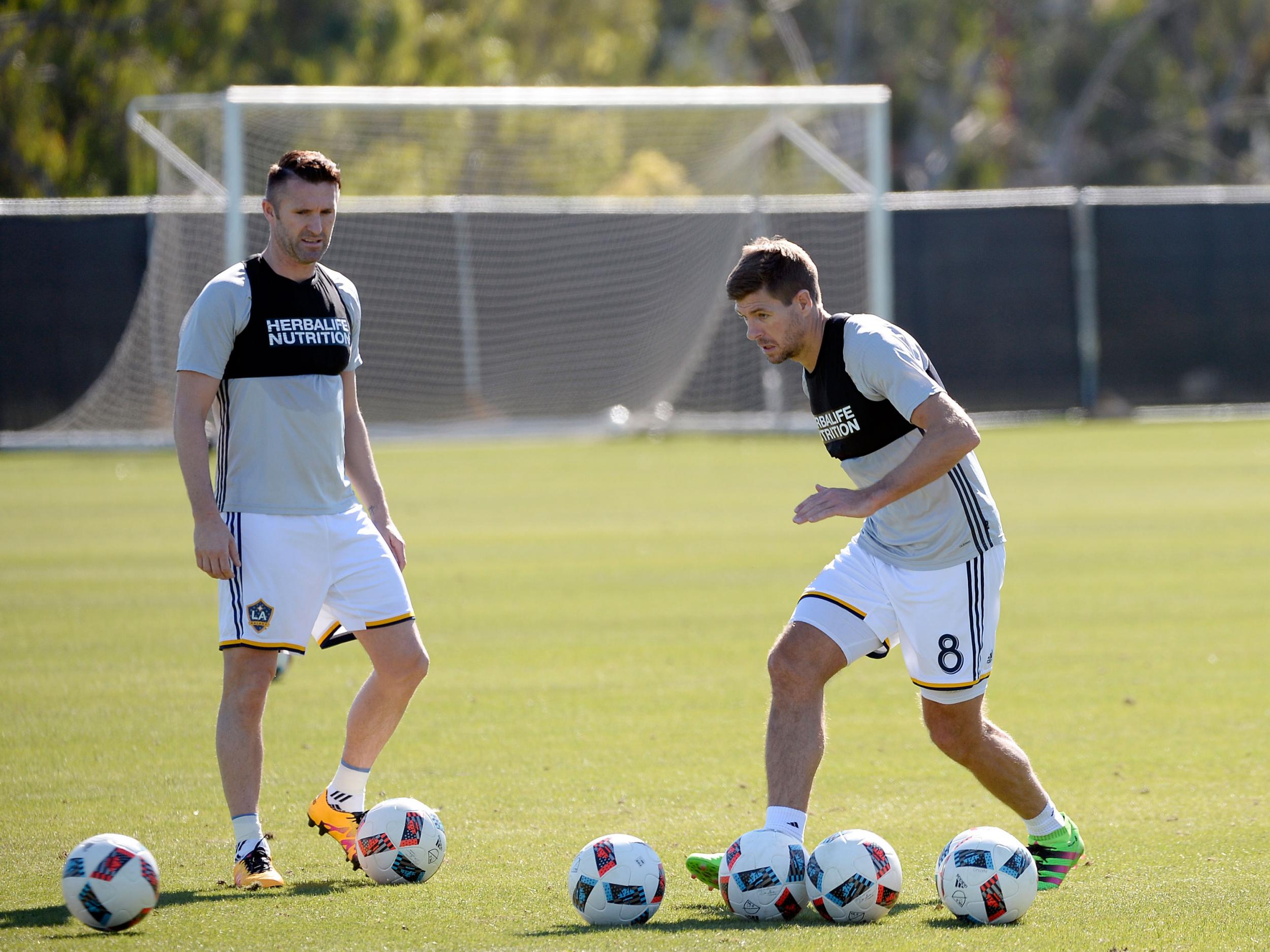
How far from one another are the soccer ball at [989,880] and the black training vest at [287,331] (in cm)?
283

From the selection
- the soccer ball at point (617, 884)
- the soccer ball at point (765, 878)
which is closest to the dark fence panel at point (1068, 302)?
the soccer ball at point (765, 878)

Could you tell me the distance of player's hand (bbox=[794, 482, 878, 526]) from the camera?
5320 mm

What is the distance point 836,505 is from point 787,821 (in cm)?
109

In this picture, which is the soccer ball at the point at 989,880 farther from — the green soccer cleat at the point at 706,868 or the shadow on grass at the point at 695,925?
the green soccer cleat at the point at 706,868

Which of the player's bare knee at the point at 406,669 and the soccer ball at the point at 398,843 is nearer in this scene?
the soccer ball at the point at 398,843

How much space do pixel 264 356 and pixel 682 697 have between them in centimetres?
401

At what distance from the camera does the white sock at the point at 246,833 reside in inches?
227

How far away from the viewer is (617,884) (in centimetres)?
529

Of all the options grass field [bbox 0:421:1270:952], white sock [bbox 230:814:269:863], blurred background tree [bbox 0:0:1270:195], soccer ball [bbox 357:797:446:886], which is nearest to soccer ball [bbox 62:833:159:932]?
grass field [bbox 0:421:1270:952]

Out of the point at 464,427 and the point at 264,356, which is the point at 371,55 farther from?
the point at 264,356

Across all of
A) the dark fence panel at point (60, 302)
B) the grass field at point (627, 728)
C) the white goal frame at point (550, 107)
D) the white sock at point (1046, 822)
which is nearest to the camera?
the grass field at point (627, 728)

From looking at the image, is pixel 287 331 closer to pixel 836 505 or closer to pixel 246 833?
pixel 246 833

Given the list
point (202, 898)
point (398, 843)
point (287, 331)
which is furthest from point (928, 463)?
point (202, 898)

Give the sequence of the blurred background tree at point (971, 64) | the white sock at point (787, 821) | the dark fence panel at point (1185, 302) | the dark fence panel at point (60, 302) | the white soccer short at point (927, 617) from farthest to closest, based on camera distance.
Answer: the blurred background tree at point (971, 64)
the dark fence panel at point (1185, 302)
the dark fence panel at point (60, 302)
the white soccer short at point (927, 617)
the white sock at point (787, 821)
